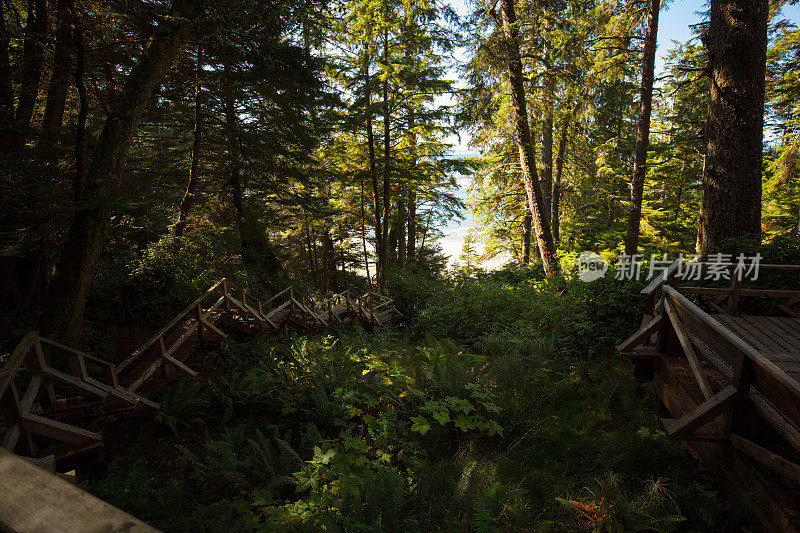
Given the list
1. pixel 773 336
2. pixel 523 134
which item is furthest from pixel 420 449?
pixel 523 134

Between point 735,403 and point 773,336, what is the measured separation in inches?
139

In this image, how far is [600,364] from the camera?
678 cm

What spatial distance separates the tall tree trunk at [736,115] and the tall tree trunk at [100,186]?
10.0 meters

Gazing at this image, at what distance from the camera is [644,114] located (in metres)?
11.1

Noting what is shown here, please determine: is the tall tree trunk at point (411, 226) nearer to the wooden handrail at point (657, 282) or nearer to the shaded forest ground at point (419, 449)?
the shaded forest ground at point (419, 449)

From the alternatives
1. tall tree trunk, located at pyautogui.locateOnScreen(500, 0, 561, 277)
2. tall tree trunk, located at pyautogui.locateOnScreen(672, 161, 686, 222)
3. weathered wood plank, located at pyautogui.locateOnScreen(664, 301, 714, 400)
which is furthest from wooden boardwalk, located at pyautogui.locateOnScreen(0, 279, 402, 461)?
tall tree trunk, located at pyautogui.locateOnScreen(672, 161, 686, 222)

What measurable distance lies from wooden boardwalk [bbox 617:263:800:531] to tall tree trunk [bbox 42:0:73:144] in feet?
29.4

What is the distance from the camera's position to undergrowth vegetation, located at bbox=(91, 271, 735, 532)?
3197 mm

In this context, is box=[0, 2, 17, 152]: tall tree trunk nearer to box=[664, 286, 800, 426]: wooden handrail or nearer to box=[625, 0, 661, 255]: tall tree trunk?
box=[664, 286, 800, 426]: wooden handrail

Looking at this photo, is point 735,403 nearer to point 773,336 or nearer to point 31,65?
point 773,336

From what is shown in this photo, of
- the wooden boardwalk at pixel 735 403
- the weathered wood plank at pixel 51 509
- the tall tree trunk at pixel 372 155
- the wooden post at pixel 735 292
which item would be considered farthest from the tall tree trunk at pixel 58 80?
the wooden post at pixel 735 292

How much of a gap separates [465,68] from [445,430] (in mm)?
11773

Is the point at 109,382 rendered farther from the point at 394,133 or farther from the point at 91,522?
the point at 394,133

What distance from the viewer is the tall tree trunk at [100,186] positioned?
19.6ft
